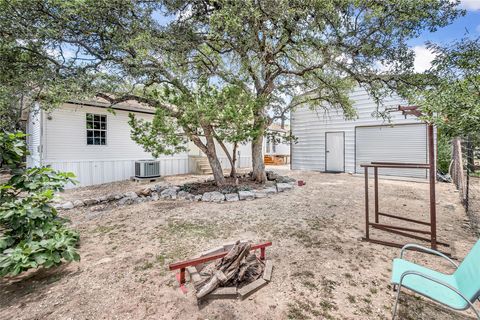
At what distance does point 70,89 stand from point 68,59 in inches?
50.8

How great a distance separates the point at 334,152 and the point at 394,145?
2619 millimetres

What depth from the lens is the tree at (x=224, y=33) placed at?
14.1 feet

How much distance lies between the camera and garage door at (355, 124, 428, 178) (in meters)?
9.40

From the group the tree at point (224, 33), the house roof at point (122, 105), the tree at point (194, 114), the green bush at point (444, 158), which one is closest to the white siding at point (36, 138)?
the house roof at point (122, 105)

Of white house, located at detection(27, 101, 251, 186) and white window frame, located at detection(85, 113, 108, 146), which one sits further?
white window frame, located at detection(85, 113, 108, 146)

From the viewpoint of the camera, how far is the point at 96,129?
895 cm

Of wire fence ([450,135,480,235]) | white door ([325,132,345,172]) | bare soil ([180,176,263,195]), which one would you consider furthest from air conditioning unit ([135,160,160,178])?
wire fence ([450,135,480,235])

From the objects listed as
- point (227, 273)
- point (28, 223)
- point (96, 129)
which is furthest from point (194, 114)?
point (96, 129)

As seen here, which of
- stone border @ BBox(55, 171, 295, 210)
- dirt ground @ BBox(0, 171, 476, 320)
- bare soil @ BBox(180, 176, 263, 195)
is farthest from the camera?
bare soil @ BBox(180, 176, 263, 195)

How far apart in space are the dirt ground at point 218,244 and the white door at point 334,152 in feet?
20.1

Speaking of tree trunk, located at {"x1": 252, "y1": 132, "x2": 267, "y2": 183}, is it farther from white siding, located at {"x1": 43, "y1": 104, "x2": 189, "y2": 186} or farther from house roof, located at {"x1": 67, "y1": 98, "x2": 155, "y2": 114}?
house roof, located at {"x1": 67, "y1": 98, "x2": 155, "y2": 114}

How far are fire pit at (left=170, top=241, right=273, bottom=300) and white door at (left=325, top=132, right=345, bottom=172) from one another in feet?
32.7

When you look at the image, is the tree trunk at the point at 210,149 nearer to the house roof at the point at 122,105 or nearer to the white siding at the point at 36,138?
the house roof at the point at 122,105

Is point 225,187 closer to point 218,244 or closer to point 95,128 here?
point 218,244
